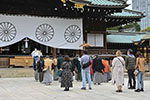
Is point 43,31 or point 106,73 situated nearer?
point 106,73

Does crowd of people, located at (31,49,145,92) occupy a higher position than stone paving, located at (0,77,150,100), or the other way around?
crowd of people, located at (31,49,145,92)

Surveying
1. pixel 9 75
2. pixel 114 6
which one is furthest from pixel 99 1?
pixel 9 75

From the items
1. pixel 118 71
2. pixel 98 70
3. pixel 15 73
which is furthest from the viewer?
pixel 15 73

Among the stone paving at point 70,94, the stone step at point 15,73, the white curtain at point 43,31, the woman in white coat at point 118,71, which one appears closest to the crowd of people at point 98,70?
the woman in white coat at point 118,71

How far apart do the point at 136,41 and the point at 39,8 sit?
36.9 ft

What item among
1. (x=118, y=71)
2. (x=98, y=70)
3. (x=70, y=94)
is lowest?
(x=70, y=94)

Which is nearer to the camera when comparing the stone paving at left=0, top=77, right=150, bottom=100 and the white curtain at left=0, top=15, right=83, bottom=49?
the stone paving at left=0, top=77, right=150, bottom=100

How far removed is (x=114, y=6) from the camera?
65.4ft

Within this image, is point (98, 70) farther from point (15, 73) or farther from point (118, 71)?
point (15, 73)

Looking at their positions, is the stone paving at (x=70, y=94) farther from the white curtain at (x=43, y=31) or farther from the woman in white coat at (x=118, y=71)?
the white curtain at (x=43, y=31)

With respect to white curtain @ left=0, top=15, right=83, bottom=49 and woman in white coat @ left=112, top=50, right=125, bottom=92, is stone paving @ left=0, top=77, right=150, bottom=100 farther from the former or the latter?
white curtain @ left=0, top=15, right=83, bottom=49

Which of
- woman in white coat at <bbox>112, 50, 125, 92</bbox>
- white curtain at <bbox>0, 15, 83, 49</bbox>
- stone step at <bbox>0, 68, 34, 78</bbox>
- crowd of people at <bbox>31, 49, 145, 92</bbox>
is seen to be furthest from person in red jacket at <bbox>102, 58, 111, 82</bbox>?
white curtain at <bbox>0, 15, 83, 49</bbox>

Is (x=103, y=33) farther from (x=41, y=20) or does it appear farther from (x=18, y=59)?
(x=18, y=59)

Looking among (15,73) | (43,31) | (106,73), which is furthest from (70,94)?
(43,31)
